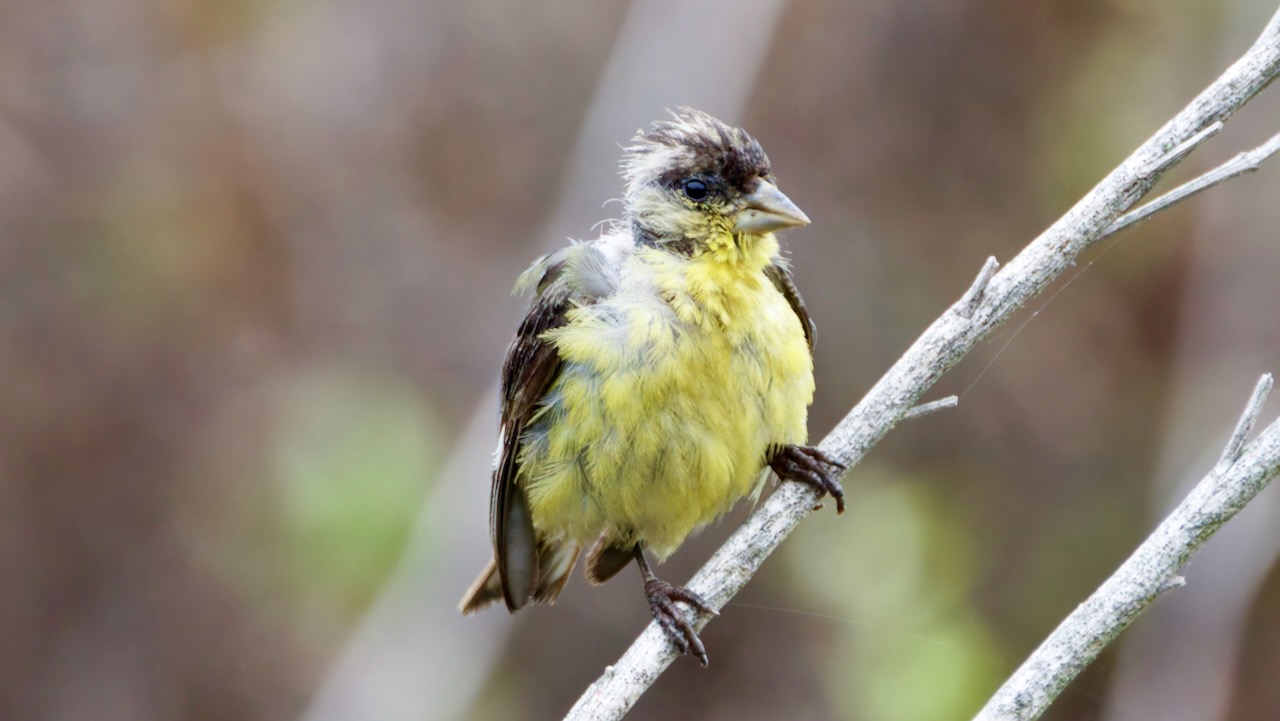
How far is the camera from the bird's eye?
423cm

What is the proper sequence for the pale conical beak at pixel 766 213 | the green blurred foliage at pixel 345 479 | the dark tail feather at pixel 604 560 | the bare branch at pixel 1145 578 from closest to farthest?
the bare branch at pixel 1145 578
the pale conical beak at pixel 766 213
the dark tail feather at pixel 604 560
the green blurred foliage at pixel 345 479

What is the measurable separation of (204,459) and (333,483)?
1.11 m

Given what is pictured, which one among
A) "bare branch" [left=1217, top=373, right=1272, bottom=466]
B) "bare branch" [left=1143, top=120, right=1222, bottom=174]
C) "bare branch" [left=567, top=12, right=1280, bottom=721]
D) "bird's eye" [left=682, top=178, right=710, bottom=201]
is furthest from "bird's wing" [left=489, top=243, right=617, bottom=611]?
"bare branch" [left=1217, top=373, right=1272, bottom=466]

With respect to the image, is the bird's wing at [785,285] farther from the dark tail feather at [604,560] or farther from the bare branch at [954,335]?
the dark tail feather at [604,560]

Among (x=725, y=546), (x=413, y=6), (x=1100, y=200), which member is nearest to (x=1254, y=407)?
(x=1100, y=200)

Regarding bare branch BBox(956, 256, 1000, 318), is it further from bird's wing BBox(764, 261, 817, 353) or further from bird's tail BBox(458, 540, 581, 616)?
bird's tail BBox(458, 540, 581, 616)

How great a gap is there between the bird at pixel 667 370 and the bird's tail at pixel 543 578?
242mm

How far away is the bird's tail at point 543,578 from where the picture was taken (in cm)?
485

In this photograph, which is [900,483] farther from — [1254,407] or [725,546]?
[1254,407]

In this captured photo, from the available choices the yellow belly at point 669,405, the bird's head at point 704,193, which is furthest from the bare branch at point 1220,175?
the yellow belly at point 669,405

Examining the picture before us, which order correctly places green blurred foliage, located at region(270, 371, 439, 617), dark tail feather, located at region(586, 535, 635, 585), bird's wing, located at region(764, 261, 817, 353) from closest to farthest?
bird's wing, located at region(764, 261, 817, 353)
dark tail feather, located at region(586, 535, 635, 585)
green blurred foliage, located at region(270, 371, 439, 617)

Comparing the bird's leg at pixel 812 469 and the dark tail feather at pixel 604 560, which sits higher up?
the bird's leg at pixel 812 469

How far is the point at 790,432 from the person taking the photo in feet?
13.5

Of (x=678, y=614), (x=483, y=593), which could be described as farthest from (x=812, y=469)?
(x=483, y=593)
